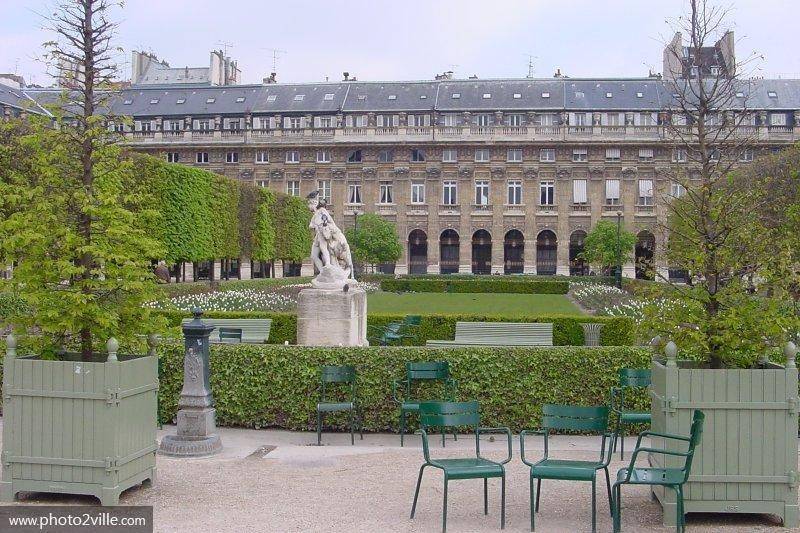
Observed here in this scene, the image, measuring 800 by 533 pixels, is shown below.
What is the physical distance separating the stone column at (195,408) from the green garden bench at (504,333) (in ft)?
23.4

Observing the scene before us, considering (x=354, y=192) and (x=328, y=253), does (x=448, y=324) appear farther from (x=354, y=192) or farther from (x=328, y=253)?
(x=354, y=192)

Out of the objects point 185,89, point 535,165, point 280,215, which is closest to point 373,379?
point 280,215

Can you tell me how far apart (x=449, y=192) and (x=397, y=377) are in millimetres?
50193

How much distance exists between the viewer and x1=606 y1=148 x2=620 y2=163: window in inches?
2306

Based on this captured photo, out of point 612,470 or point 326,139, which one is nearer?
point 612,470

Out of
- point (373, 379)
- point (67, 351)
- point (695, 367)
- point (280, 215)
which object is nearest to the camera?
point (695, 367)

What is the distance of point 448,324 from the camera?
62.2 ft

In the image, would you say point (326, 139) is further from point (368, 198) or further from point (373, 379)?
point (373, 379)

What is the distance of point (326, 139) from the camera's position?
5981 centimetres

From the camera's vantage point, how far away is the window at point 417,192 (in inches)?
2386

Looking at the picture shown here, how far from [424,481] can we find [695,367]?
2.89 m

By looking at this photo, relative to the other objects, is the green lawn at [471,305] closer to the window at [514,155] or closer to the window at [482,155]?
the window at [514,155]

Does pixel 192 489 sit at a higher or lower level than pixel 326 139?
lower

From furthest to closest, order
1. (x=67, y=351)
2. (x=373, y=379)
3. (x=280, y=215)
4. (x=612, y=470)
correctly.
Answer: (x=280, y=215) → (x=373, y=379) → (x=612, y=470) → (x=67, y=351)
